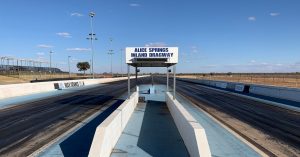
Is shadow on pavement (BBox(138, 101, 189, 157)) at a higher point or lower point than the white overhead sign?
lower

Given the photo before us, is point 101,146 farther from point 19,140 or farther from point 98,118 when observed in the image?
point 98,118

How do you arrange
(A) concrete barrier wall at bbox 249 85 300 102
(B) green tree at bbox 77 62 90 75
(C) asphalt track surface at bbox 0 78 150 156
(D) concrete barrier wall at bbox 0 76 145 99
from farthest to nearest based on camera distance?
(B) green tree at bbox 77 62 90 75
(D) concrete barrier wall at bbox 0 76 145 99
(A) concrete barrier wall at bbox 249 85 300 102
(C) asphalt track surface at bbox 0 78 150 156

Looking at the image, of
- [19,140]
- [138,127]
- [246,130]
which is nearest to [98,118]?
[138,127]

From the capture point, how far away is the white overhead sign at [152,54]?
17.3 m

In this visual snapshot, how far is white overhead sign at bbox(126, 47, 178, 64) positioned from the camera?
17281mm

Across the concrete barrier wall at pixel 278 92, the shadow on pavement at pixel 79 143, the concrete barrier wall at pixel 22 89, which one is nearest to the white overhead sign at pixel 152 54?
the shadow on pavement at pixel 79 143

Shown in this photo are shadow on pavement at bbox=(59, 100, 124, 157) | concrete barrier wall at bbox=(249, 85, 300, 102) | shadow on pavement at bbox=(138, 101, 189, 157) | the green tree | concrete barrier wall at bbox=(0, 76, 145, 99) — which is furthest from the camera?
the green tree

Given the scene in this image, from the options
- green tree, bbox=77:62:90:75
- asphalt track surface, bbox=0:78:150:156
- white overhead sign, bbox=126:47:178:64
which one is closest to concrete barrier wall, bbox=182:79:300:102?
white overhead sign, bbox=126:47:178:64

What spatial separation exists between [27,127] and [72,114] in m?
4.02

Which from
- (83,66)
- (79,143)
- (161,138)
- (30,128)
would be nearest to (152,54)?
(161,138)

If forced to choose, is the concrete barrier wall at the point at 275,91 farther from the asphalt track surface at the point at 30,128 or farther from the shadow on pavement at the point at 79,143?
the shadow on pavement at the point at 79,143

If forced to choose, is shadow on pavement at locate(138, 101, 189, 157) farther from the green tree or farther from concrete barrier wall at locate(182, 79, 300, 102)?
the green tree

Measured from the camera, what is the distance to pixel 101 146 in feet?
23.1

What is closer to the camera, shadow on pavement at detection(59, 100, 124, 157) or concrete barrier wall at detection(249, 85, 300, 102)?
shadow on pavement at detection(59, 100, 124, 157)
